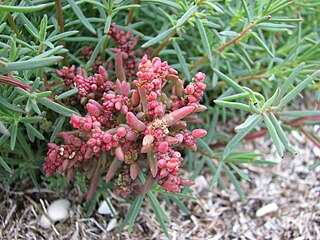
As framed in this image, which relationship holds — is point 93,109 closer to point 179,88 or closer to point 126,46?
point 179,88

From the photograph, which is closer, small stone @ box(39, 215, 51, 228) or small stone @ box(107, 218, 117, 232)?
small stone @ box(39, 215, 51, 228)

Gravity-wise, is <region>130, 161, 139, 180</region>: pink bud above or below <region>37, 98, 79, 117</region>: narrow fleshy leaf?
below

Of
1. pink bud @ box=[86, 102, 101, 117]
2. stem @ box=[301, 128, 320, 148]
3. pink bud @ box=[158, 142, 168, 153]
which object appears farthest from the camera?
stem @ box=[301, 128, 320, 148]

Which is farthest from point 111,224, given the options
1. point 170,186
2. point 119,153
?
point 119,153

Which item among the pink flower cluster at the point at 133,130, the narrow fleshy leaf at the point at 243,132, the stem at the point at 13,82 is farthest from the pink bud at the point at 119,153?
the narrow fleshy leaf at the point at 243,132

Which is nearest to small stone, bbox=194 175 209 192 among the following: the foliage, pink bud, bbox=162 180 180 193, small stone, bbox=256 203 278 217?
the foliage

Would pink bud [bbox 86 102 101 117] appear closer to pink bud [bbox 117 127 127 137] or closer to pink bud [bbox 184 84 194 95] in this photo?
pink bud [bbox 117 127 127 137]

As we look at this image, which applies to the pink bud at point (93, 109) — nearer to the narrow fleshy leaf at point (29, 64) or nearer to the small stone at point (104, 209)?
the narrow fleshy leaf at point (29, 64)
